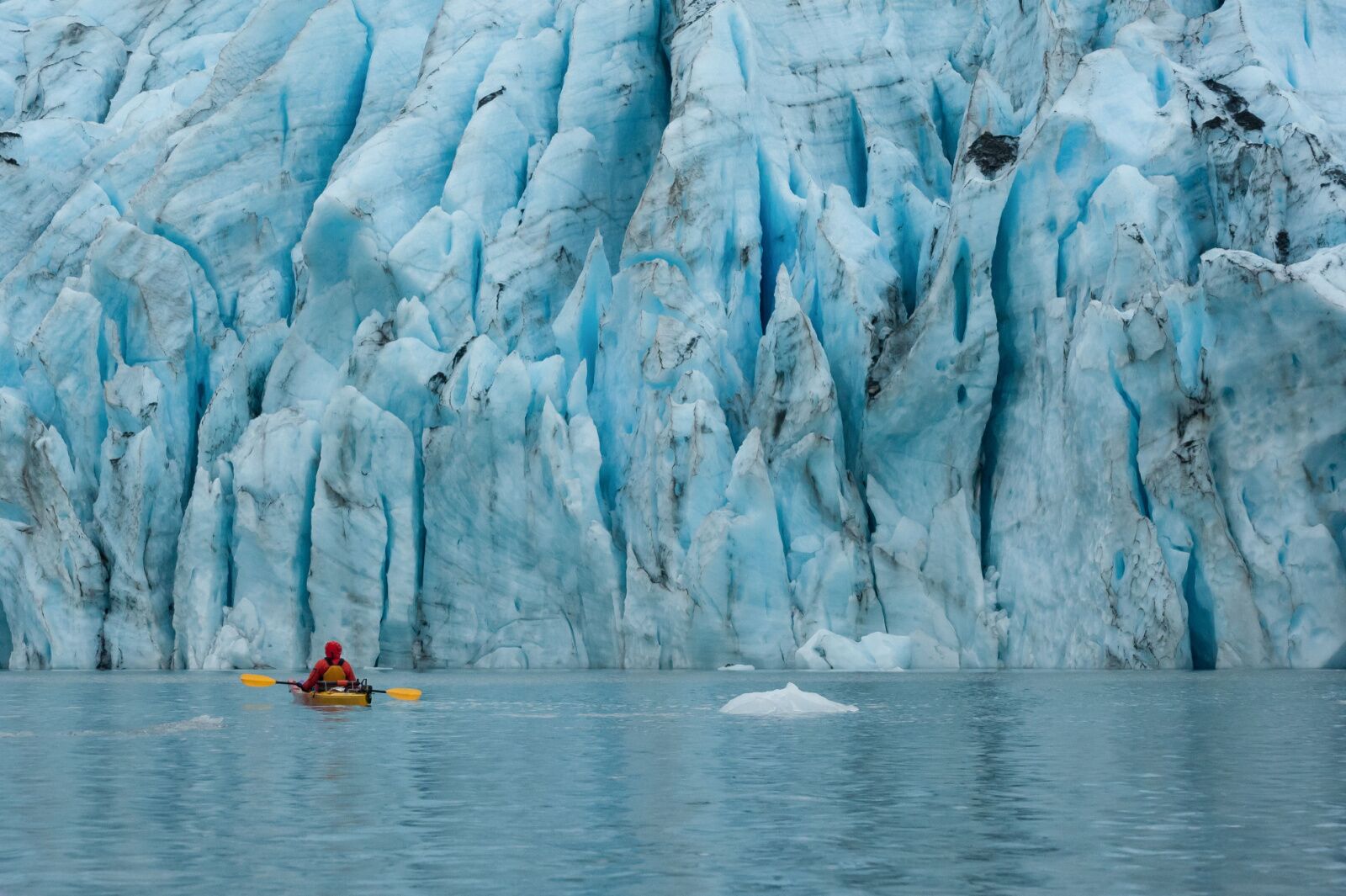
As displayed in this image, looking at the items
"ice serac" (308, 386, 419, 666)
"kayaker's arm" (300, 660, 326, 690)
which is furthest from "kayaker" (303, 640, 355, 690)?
"ice serac" (308, 386, 419, 666)

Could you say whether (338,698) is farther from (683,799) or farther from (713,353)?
(713,353)

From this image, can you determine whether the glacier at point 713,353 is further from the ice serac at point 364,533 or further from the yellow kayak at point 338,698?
the yellow kayak at point 338,698

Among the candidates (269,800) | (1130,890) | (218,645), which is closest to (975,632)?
(218,645)

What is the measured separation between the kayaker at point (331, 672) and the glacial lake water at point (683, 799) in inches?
90.4

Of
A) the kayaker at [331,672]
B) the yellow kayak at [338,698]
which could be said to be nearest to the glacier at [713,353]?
the kayaker at [331,672]

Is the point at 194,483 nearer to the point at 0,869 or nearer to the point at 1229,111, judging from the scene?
the point at 1229,111

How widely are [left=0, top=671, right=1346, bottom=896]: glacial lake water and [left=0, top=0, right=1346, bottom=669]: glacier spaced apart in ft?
27.8

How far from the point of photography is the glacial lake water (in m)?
6.95

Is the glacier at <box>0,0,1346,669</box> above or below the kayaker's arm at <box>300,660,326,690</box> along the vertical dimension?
above

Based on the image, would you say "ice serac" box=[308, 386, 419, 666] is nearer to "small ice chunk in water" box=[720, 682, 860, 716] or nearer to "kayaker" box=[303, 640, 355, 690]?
"kayaker" box=[303, 640, 355, 690]

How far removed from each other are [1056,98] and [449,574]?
14.2 m

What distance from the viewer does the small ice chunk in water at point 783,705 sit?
54.5ft

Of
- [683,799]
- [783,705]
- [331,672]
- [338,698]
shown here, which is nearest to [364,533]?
[331,672]

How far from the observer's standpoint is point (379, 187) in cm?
3294
